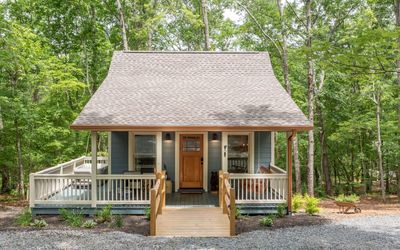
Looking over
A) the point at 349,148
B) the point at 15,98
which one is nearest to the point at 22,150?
the point at 15,98

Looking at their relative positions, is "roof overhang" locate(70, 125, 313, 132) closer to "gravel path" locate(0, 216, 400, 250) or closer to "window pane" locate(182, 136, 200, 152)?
"window pane" locate(182, 136, 200, 152)

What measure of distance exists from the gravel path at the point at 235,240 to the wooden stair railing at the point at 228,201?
Answer: 1.10ft

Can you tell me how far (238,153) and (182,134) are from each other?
6.63 ft

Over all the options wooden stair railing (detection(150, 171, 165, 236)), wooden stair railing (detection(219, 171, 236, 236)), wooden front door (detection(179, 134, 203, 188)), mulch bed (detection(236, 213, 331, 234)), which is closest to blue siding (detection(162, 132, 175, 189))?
wooden front door (detection(179, 134, 203, 188))

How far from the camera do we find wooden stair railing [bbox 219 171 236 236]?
7.84 m

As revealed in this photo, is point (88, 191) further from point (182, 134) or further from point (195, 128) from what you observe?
point (182, 134)

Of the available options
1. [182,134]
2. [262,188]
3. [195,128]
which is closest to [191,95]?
[182,134]

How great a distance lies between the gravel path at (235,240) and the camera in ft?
22.5

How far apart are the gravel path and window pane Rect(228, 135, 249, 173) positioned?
393 centimetres

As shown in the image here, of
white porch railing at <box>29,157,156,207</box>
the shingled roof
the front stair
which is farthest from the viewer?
the shingled roof

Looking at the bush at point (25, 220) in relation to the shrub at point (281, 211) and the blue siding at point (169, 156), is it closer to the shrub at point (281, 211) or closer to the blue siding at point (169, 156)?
the blue siding at point (169, 156)

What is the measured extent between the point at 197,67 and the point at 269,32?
6.38 meters

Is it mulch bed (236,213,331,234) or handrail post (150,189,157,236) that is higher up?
handrail post (150,189,157,236)

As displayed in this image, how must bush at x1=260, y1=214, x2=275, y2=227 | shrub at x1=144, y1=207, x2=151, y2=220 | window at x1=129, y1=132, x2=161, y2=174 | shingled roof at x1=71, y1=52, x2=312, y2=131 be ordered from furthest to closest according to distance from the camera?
1. window at x1=129, y1=132, x2=161, y2=174
2. shingled roof at x1=71, y1=52, x2=312, y2=131
3. shrub at x1=144, y1=207, x2=151, y2=220
4. bush at x1=260, y1=214, x2=275, y2=227
